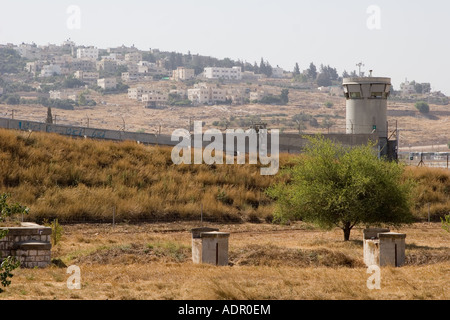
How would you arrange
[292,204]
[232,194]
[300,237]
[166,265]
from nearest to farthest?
[166,265]
[292,204]
[300,237]
[232,194]

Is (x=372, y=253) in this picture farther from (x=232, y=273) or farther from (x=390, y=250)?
(x=232, y=273)

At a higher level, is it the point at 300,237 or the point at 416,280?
the point at 416,280

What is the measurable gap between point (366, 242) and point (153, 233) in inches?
509

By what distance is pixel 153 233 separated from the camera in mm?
34906

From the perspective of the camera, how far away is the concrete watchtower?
6122 centimetres

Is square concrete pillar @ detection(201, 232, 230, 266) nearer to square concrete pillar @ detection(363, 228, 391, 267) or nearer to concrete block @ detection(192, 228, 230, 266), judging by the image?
concrete block @ detection(192, 228, 230, 266)

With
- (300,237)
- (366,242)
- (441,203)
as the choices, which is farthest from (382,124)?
(366,242)

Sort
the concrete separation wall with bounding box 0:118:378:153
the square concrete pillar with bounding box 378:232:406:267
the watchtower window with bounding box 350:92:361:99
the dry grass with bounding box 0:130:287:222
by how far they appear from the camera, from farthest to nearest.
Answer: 1. the watchtower window with bounding box 350:92:361:99
2. the concrete separation wall with bounding box 0:118:378:153
3. the dry grass with bounding box 0:130:287:222
4. the square concrete pillar with bounding box 378:232:406:267

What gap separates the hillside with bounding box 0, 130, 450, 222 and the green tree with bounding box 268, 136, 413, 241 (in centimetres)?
869

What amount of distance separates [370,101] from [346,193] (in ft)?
103

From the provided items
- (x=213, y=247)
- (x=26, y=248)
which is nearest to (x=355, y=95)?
(x=213, y=247)

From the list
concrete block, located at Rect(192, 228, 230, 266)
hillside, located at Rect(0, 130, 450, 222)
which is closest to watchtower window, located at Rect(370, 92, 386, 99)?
hillside, located at Rect(0, 130, 450, 222)

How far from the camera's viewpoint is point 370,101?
2421 inches
